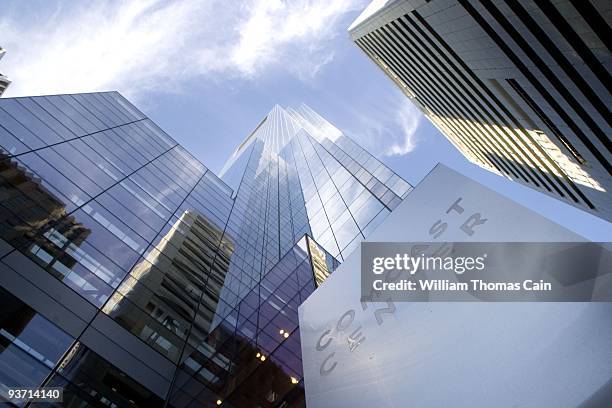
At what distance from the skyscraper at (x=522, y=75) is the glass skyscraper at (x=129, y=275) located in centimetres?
1223

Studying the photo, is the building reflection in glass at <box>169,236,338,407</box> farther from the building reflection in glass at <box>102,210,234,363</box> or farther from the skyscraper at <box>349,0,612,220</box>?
the skyscraper at <box>349,0,612,220</box>

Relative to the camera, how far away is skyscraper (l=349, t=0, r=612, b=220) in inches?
881

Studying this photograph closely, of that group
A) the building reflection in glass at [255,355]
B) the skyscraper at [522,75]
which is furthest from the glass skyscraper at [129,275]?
the skyscraper at [522,75]

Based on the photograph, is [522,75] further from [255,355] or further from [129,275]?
[129,275]

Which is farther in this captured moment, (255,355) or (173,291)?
(173,291)

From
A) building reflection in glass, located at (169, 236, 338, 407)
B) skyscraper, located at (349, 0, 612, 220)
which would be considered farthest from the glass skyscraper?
skyscraper, located at (349, 0, 612, 220)

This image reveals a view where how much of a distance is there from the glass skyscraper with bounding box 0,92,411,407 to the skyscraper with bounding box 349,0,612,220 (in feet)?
40.1

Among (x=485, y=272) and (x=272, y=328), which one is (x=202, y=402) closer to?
(x=272, y=328)

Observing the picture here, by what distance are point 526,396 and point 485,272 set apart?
1615 mm

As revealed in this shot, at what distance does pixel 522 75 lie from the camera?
89.2 feet

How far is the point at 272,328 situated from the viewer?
15.5 metres

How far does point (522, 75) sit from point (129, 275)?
87.8ft

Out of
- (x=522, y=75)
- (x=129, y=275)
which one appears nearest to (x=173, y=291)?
(x=129, y=275)

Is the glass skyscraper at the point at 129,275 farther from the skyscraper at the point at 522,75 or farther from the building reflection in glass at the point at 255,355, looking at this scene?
the skyscraper at the point at 522,75
